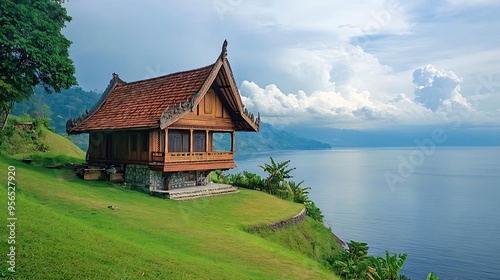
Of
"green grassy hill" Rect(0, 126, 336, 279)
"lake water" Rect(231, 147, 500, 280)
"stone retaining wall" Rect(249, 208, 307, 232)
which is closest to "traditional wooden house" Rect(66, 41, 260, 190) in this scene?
"green grassy hill" Rect(0, 126, 336, 279)

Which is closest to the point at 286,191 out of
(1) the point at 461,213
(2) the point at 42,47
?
(2) the point at 42,47

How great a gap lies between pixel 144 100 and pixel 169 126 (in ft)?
15.6

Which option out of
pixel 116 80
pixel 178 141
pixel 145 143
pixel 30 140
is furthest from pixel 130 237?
pixel 30 140

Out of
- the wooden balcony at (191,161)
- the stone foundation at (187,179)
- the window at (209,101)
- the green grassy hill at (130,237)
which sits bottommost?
→ the green grassy hill at (130,237)

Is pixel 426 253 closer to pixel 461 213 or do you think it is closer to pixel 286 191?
pixel 286 191

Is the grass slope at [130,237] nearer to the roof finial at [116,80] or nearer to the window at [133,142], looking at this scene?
the window at [133,142]

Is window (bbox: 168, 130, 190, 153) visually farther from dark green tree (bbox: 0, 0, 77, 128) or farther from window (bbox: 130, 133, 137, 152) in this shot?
dark green tree (bbox: 0, 0, 77, 128)

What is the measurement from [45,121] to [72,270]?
106 feet

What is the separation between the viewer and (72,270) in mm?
8766

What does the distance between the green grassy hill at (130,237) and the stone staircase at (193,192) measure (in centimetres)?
71

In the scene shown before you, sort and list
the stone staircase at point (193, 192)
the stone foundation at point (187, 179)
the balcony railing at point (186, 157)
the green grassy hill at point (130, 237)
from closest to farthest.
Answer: the green grassy hill at point (130, 237) < the stone staircase at point (193, 192) < the balcony railing at point (186, 157) < the stone foundation at point (187, 179)

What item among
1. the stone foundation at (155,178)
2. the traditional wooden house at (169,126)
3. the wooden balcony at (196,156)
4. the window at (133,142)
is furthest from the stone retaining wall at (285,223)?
the window at (133,142)

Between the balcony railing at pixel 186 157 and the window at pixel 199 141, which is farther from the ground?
the window at pixel 199 141

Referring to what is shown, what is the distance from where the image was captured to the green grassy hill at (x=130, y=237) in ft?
30.3
